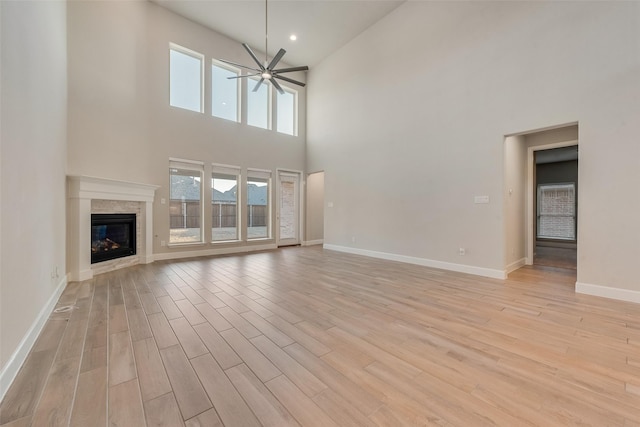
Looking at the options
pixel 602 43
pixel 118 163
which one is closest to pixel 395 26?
pixel 602 43

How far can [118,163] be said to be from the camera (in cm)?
497

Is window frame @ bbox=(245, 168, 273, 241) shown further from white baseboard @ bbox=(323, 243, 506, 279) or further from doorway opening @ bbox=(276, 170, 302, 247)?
white baseboard @ bbox=(323, 243, 506, 279)

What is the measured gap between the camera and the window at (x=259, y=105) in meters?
7.04

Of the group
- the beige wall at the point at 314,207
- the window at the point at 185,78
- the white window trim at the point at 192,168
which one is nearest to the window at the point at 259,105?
the window at the point at 185,78

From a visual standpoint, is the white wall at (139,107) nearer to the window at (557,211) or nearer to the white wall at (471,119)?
the white wall at (471,119)

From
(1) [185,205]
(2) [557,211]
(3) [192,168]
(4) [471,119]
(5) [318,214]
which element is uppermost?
(4) [471,119]

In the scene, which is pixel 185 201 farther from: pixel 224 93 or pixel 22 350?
pixel 22 350

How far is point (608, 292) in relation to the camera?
3.18 m

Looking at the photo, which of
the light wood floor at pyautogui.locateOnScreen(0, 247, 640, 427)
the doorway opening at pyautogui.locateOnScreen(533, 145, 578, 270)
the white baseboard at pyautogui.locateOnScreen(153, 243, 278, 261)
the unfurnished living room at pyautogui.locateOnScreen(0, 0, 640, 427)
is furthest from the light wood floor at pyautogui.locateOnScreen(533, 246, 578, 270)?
the white baseboard at pyautogui.locateOnScreen(153, 243, 278, 261)

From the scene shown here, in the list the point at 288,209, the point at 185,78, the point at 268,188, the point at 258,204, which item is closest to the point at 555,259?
the point at 288,209

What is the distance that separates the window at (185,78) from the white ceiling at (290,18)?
79cm

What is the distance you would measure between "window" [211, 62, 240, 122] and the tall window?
1.57 meters

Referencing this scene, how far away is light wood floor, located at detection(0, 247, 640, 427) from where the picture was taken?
1.34 meters

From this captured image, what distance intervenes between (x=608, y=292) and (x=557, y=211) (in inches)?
242
